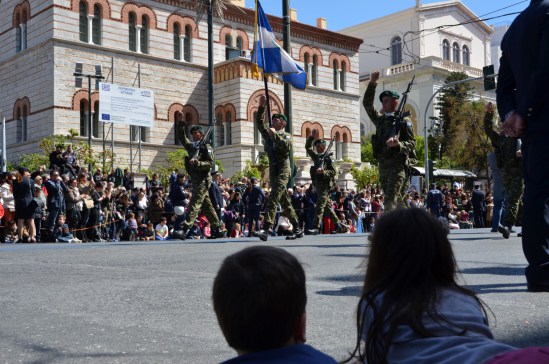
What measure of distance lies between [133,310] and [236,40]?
4203 cm

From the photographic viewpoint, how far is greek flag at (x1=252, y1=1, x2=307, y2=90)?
17391 mm

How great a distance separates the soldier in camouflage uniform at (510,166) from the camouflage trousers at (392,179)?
2409mm

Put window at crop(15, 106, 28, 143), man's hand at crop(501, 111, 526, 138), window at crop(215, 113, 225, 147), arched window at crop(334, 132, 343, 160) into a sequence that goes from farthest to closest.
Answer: arched window at crop(334, 132, 343, 160), window at crop(215, 113, 225, 147), window at crop(15, 106, 28, 143), man's hand at crop(501, 111, 526, 138)

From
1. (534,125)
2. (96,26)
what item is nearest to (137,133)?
(96,26)

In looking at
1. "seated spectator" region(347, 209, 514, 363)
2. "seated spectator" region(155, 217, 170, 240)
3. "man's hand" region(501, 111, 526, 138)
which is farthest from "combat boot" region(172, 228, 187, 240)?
"seated spectator" region(347, 209, 514, 363)

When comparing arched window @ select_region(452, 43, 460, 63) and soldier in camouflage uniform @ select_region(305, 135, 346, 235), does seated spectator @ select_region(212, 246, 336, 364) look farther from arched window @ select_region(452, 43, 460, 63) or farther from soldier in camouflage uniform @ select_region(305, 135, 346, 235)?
arched window @ select_region(452, 43, 460, 63)

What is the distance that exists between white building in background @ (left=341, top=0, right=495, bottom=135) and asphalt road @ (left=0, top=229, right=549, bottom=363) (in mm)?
63408

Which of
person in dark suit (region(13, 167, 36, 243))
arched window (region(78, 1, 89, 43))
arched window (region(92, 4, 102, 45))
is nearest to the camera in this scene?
person in dark suit (region(13, 167, 36, 243))

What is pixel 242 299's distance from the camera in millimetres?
1887

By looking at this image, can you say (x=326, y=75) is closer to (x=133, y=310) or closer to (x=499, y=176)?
(x=499, y=176)

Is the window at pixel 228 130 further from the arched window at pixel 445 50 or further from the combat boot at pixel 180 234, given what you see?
the arched window at pixel 445 50

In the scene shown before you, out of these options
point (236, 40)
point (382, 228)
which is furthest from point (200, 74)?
point (382, 228)

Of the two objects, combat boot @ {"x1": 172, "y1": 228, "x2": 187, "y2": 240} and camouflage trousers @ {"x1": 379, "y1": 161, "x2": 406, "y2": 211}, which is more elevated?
camouflage trousers @ {"x1": 379, "y1": 161, "x2": 406, "y2": 211}

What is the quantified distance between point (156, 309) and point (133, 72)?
37.4 metres
